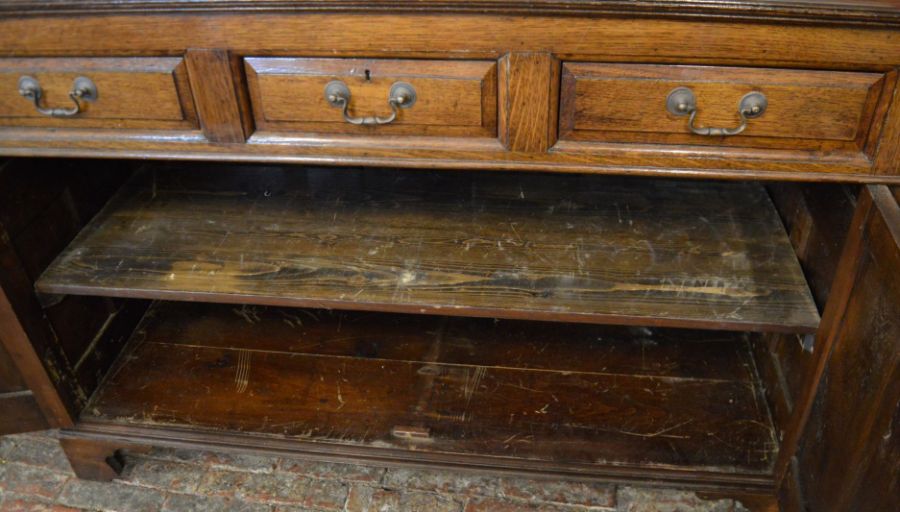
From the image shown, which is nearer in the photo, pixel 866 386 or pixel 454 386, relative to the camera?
pixel 866 386

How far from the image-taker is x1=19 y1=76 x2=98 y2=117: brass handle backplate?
117 cm

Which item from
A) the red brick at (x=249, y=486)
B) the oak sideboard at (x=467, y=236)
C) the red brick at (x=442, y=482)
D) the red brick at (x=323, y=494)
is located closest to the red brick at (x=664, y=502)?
the oak sideboard at (x=467, y=236)

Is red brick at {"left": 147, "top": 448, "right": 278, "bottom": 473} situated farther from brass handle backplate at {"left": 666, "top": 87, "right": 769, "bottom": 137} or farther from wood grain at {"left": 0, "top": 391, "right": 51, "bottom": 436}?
brass handle backplate at {"left": 666, "top": 87, "right": 769, "bottom": 137}

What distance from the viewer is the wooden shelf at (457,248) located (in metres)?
1.29

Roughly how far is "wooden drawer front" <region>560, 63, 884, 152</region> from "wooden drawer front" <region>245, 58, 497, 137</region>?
13 centimetres

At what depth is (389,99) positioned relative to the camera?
1.11 meters

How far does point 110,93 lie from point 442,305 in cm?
64

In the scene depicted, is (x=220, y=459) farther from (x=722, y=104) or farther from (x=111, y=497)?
(x=722, y=104)

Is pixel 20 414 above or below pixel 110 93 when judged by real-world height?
below

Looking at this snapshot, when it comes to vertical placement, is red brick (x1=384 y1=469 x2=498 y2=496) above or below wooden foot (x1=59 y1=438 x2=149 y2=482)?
below

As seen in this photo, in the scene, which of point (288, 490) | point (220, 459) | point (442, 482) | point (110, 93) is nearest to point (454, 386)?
point (442, 482)

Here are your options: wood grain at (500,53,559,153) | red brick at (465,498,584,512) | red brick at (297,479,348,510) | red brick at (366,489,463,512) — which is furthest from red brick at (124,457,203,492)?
wood grain at (500,53,559,153)

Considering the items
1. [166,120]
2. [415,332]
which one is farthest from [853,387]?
[166,120]

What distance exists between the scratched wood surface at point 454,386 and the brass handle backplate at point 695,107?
68 centimetres
